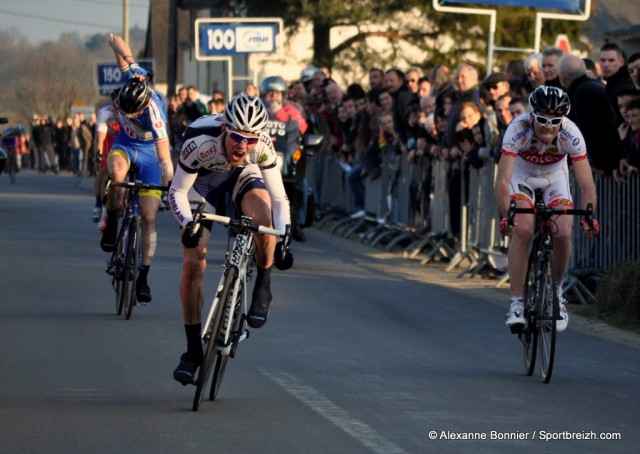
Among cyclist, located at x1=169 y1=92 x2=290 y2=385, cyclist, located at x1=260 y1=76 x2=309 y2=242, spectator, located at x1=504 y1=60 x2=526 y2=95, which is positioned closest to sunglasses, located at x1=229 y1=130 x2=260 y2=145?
cyclist, located at x1=169 y1=92 x2=290 y2=385

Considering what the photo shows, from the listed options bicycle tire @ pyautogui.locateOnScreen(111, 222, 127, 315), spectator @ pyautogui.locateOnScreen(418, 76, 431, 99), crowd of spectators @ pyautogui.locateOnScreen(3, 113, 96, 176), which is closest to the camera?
bicycle tire @ pyautogui.locateOnScreen(111, 222, 127, 315)

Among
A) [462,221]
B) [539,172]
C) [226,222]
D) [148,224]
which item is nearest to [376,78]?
[462,221]

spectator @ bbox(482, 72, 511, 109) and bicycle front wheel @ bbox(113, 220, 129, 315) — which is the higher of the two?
spectator @ bbox(482, 72, 511, 109)

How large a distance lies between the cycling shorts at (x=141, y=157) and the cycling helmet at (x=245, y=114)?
4954 mm

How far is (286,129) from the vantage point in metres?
18.9

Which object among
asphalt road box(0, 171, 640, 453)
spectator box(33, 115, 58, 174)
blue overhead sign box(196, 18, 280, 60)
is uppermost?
blue overhead sign box(196, 18, 280, 60)

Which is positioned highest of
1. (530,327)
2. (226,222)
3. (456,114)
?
(456,114)

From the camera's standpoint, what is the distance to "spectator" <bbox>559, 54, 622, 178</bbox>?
15039 millimetres

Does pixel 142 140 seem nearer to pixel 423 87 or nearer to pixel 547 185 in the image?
pixel 547 185

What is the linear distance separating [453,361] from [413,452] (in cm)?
341

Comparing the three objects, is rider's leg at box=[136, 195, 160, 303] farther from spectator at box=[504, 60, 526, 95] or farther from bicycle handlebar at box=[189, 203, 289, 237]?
spectator at box=[504, 60, 526, 95]

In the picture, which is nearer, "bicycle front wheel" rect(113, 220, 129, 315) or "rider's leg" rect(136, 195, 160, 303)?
"bicycle front wheel" rect(113, 220, 129, 315)

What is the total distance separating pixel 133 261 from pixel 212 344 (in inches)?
183

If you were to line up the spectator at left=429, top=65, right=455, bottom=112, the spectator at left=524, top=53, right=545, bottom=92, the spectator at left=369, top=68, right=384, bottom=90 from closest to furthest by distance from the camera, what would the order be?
the spectator at left=524, top=53, right=545, bottom=92 < the spectator at left=429, top=65, right=455, bottom=112 < the spectator at left=369, top=68, right=384, bottom=90
